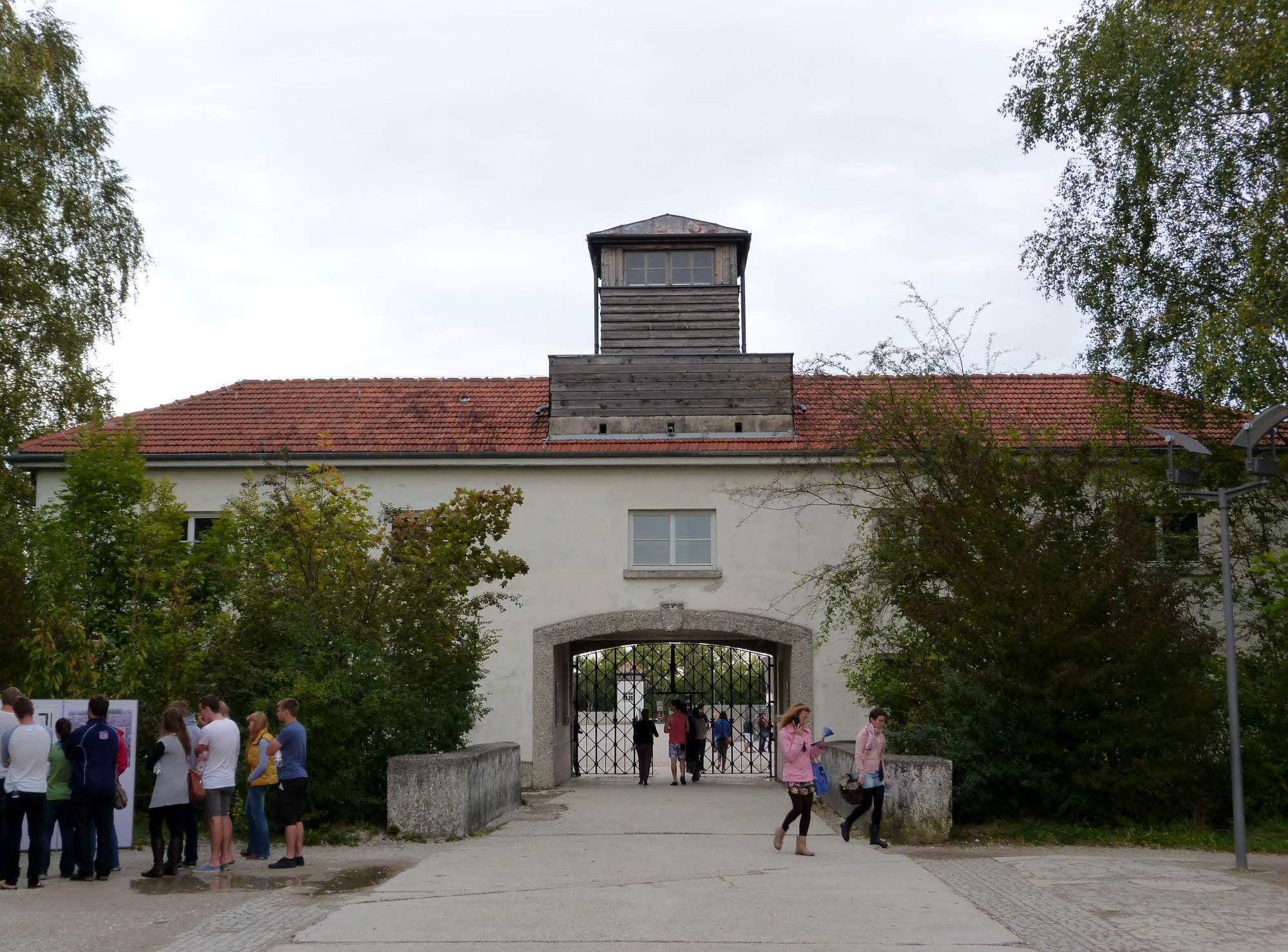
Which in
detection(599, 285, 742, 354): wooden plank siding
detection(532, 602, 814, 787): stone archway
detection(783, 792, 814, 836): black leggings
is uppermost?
detection(599, 285, 742, 354): wooden plank siding

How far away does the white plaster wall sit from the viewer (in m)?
22.2

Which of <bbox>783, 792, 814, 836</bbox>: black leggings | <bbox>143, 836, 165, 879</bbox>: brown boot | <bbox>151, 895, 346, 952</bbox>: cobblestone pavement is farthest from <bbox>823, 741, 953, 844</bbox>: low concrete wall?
<bbox>143, 836, 165, 879</bbox>: brown boot

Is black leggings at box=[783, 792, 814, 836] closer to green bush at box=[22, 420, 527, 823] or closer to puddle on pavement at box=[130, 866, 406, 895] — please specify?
puddle on pavement at box=[130, 866, 406, 895]

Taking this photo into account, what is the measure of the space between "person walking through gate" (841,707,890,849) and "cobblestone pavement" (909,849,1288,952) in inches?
38.1

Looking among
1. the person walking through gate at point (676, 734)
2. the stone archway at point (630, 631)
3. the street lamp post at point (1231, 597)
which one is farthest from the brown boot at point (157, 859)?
the person walking through gate at point (676, 734)

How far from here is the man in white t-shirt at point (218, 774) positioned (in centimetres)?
1146

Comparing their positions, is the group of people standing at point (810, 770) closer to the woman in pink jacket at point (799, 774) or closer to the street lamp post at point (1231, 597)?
the woman in pink jacket at point (799, 774)

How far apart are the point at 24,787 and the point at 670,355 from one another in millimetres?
15271

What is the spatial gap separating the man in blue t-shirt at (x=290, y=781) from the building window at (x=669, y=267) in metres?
15.0

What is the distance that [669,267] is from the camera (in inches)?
1005

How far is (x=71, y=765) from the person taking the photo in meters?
11.2

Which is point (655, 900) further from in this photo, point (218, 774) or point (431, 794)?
point (431, 794)

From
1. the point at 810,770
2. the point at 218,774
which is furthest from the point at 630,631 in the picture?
the point at 218,774

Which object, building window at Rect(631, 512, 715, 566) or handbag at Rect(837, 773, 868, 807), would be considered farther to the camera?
building window at Rect(631, 512, 715, 566)
